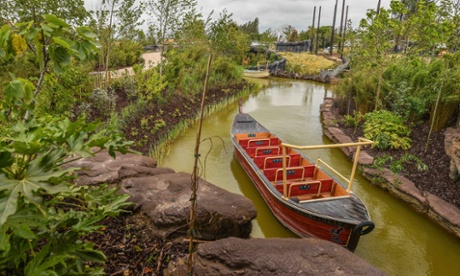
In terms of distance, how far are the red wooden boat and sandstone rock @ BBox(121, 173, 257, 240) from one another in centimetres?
80

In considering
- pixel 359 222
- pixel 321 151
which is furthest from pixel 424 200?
pixel 321 151

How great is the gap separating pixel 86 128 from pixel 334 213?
9.46 feet

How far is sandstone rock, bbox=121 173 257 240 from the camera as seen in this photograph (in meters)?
2.74

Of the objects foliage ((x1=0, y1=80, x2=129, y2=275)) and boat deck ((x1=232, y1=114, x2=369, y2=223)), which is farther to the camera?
boat deck ((x1=232, y1=114, x2=369, y2=223))

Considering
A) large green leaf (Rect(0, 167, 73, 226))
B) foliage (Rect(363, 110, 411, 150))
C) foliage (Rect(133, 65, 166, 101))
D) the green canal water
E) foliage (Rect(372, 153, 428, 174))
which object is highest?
foliage (Rect(133, 65, 166, 101))

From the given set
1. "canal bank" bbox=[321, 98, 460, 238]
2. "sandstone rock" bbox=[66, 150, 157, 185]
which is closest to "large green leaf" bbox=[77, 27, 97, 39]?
"sandstone rock" bbox=[66, 150, 157, 185]

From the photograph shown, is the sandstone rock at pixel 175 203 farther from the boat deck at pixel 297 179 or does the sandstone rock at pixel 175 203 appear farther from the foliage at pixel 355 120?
the foliage at pixel 355 120

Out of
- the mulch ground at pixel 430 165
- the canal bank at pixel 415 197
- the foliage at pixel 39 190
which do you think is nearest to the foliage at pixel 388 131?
the mulch ground at pixel 430 165

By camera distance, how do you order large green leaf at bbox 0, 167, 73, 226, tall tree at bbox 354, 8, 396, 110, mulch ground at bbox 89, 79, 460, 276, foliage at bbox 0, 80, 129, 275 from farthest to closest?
tall tree at bbox 354, 8, 396, 110 < mulch ground at bbox 89, 79, 460, 276 < foliage at bbox 0, 80, 129, 275 < large green leaf at bbox 0, 167, 73, 226

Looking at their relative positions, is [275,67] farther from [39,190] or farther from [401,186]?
[39,190]

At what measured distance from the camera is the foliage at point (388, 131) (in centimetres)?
605

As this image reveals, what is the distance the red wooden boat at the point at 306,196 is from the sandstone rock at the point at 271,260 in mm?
980

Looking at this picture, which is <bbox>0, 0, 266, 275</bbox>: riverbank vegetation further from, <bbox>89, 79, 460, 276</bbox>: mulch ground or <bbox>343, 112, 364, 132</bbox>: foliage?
<bbox>343, 112, 364, 132</bbox>: foliage

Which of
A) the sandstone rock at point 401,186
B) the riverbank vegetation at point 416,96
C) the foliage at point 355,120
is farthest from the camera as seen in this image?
the foliage at point 355,120
